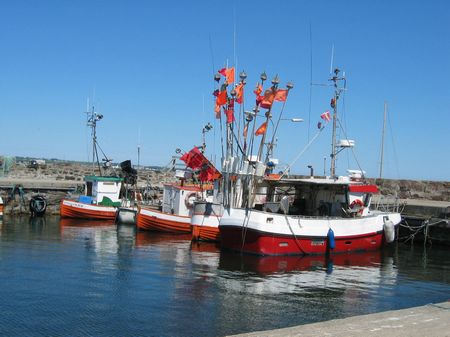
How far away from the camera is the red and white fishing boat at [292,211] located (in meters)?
17.8

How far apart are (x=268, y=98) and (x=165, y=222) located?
8.80 m

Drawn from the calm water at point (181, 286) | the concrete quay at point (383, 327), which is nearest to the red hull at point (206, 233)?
the calm water at point (181, 286)

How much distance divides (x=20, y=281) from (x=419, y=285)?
1045 centimetres

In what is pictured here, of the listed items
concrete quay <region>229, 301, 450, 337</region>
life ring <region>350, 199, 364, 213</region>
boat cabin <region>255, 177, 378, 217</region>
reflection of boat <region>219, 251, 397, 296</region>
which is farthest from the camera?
life ring <region>350, 199, 364, 213</region>

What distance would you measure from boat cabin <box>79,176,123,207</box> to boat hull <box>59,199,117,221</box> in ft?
2.59

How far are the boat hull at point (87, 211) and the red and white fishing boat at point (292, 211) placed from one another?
9.78m

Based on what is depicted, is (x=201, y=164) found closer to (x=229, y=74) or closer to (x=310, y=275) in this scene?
(x=229, y=74)

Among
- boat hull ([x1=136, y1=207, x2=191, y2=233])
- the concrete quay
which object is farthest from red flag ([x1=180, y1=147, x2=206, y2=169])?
the concrete quay

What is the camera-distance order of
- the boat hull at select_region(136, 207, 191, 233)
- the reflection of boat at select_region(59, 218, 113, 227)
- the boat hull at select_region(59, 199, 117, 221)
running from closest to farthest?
the boat hull at select_region(136, 207, 191, 233), the reflection of boat at select_region(59, 218, 113, 227), the boat hull at select_region(59, 199, 117, 221)

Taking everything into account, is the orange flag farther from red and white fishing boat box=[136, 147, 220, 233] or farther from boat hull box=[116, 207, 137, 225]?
boat hull box=[116, 207, 137, 225]

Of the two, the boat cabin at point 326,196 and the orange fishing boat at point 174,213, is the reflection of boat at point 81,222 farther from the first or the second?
the boat cabin at point 326,196

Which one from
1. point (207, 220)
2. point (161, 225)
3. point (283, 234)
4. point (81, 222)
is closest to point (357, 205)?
point (283, 234)

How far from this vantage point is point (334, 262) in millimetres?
18125

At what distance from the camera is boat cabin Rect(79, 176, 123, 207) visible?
29359 mm
